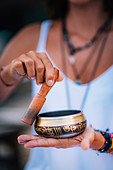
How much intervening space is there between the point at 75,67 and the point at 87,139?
2.50 ft

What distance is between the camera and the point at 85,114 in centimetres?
133

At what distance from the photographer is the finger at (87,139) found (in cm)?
74

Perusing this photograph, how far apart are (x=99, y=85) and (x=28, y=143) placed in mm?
→ 648

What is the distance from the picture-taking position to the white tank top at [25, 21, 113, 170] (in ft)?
4.11

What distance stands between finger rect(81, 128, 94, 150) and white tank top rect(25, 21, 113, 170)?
0.39 m

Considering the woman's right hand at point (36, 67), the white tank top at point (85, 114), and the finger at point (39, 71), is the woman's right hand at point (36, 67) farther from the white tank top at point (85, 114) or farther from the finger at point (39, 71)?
the white tank top at point (85, 114)

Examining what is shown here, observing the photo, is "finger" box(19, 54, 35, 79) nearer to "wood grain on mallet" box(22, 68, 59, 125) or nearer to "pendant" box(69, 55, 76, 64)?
"wood grain on mallet" box(22, 68, 59, 125)

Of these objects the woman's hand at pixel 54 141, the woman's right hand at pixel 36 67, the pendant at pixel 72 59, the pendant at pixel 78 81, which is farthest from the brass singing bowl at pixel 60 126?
the pendant at pixel 72 59

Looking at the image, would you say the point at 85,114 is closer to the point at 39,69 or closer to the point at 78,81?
the point at 78,81

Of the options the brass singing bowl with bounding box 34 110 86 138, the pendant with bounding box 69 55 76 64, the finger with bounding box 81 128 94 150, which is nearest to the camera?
the finger with bounding box 81 128 94 150

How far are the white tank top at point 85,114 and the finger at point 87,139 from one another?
1.26ft

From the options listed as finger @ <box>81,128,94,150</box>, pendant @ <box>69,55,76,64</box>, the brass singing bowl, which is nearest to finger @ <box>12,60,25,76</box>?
the brass singing bowl

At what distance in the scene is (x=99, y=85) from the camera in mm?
1340

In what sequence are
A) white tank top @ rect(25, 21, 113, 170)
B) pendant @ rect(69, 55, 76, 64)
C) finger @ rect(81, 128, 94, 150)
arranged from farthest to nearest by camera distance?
pendant @ rect(69, 55, 76, 64), white tank top @ rect(25, 21, 113, 170), finger @ rect(81, 128, 94, 150)
